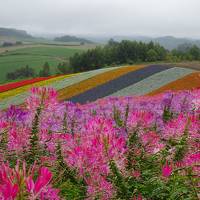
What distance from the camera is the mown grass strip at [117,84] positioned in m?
36.8

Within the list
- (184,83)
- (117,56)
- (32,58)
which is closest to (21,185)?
(184,83)

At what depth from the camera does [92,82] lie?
44562mm

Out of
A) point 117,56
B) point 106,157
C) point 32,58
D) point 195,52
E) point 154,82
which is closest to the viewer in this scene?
point 106,157

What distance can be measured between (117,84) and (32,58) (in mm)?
86437

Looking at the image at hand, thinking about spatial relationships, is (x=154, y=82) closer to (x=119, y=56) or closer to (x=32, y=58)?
(x=119, y=56)

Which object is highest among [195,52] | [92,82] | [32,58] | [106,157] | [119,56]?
[106,157]

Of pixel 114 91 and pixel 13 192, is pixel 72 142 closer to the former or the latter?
pixel 13 192

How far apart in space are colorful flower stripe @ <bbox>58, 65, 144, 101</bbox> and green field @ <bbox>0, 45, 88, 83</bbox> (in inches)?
2116

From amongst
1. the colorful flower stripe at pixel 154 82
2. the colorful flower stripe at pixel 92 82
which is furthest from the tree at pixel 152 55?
the colorful flower stripe at pixel 154 82

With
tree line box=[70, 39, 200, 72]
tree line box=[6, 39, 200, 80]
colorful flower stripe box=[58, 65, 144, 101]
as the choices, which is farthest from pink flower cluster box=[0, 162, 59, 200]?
tree line box=[70, 39, 200, 72]

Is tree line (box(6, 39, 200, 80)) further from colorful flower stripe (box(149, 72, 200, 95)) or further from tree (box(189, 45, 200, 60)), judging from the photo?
colorful flower stripe (box(149, 72, 200, 95))

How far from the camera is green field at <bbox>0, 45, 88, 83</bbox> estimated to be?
367 feet

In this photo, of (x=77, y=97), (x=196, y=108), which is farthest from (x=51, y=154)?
(x=77, y=97)

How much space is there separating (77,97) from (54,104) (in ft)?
113
